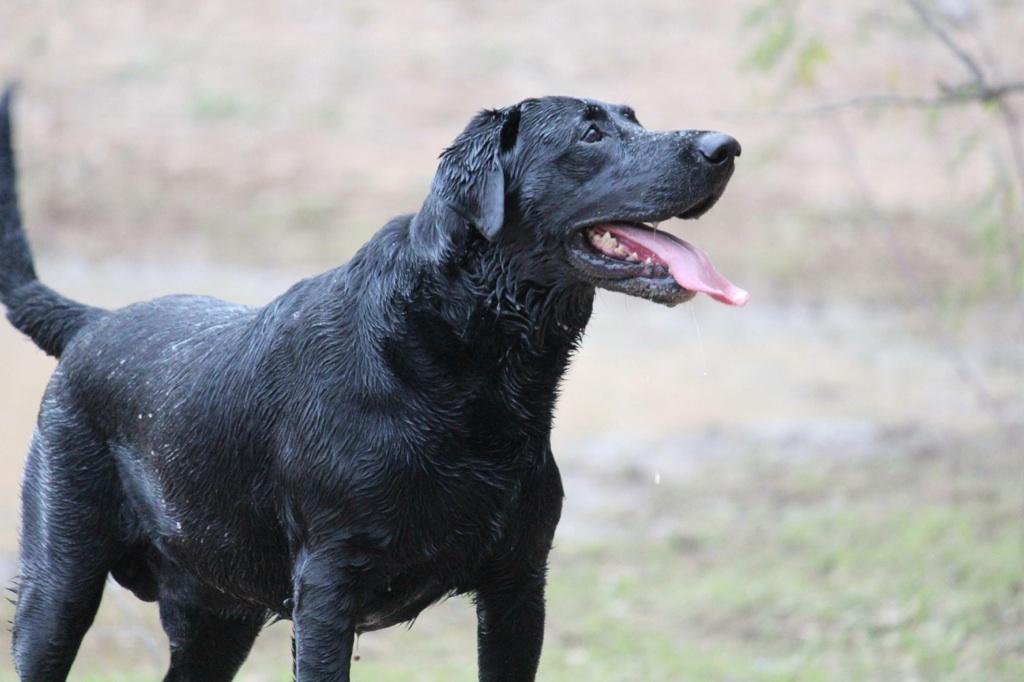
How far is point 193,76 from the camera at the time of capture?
20547mm

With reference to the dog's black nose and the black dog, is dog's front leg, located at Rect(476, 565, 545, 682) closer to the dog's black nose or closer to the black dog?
the black dog

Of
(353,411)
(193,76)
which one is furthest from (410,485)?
(193,76)

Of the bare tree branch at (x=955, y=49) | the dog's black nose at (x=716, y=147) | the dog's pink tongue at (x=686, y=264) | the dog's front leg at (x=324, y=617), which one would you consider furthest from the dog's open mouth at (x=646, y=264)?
the bare tree branch at (x=955, y=49)

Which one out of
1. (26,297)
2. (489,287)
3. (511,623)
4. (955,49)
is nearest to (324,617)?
(511,623)

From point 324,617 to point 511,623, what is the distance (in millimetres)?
577

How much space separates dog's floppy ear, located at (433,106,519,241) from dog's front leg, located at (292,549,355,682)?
931 mm

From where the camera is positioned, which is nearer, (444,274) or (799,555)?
(444,274)

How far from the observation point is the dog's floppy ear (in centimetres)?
383

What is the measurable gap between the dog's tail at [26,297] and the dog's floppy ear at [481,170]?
65.7 inches

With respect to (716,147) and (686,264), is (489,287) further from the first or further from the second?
(716,147)

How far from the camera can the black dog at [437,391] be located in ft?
12.7

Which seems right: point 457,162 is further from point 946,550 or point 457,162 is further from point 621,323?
point 621,323

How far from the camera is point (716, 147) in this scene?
150 inches

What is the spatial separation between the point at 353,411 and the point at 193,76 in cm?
1747
